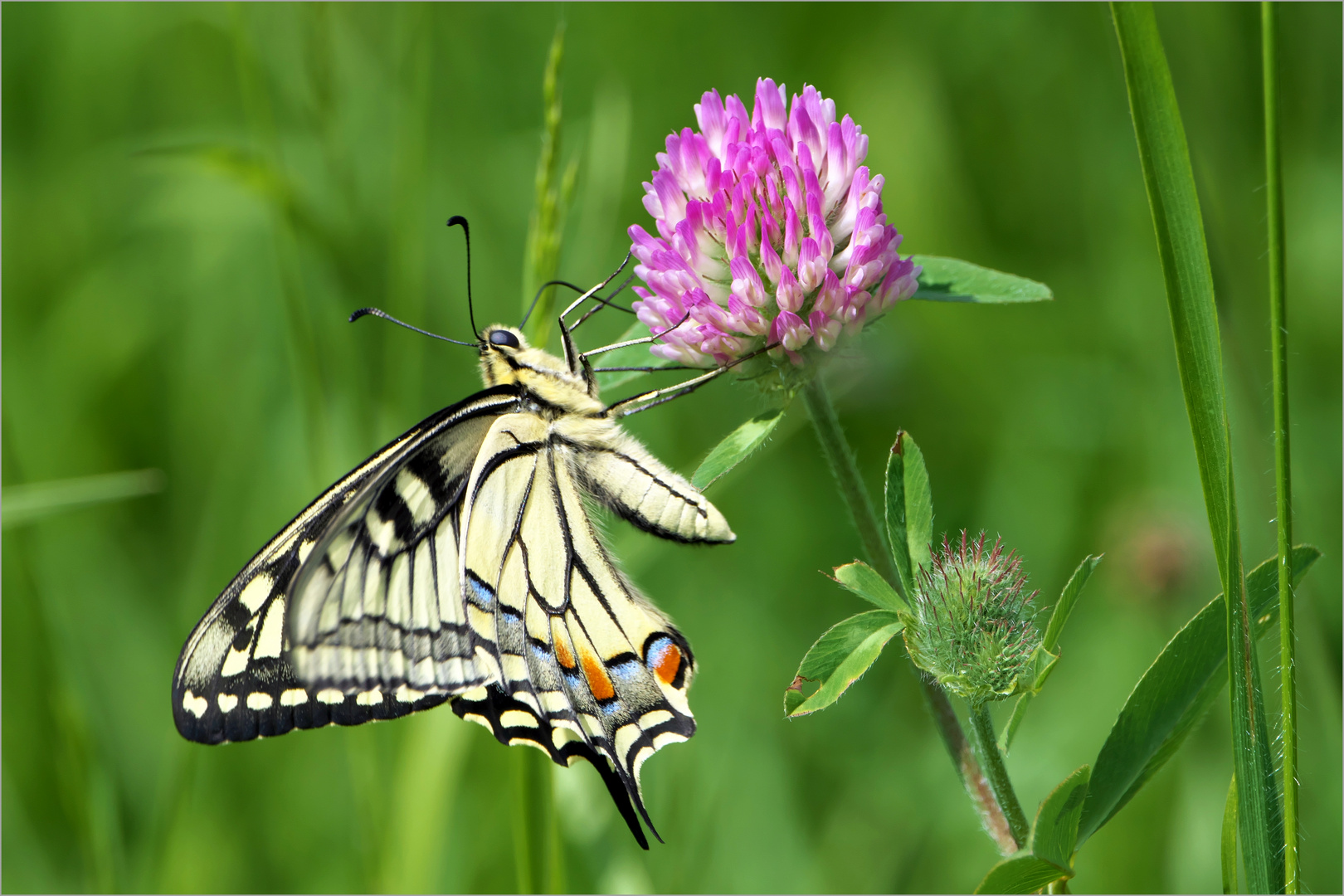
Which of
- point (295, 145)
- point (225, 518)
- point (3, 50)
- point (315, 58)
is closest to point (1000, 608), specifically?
point (315, 58)

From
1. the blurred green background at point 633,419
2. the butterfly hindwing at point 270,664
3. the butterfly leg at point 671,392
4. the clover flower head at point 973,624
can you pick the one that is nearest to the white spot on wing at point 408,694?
the butterfly hindwing at point 270,664

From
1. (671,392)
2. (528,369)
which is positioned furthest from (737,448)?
(528,369)

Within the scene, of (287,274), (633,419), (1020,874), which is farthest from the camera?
(633,419)

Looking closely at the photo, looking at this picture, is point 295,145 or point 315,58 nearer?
point 315,58

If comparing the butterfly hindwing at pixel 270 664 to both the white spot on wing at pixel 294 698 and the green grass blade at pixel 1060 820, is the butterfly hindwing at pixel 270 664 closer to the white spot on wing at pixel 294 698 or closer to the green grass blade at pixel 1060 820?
the white spot on wing at pixel 294 698

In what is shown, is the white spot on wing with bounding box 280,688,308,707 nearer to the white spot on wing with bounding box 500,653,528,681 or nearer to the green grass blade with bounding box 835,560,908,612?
the white spot on wing with bounding box 500,653,528,681

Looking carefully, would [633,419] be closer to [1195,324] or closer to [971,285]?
[971,285]

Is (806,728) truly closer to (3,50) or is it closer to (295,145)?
(295,145)
